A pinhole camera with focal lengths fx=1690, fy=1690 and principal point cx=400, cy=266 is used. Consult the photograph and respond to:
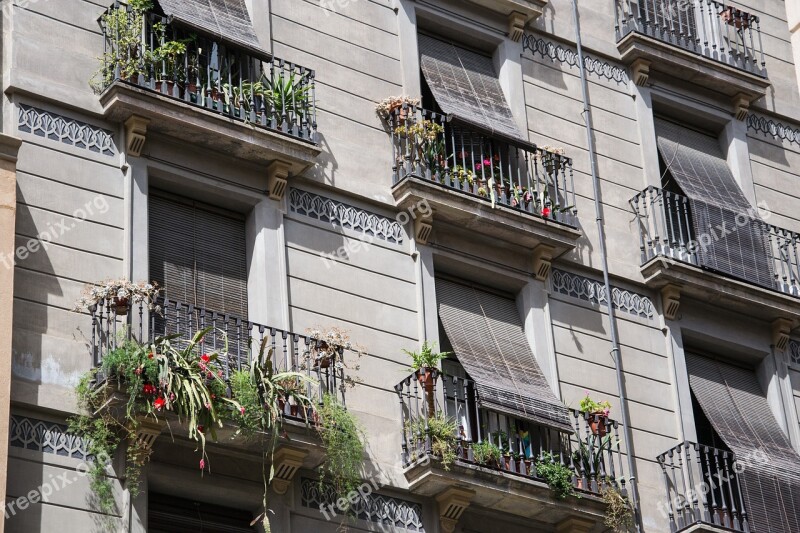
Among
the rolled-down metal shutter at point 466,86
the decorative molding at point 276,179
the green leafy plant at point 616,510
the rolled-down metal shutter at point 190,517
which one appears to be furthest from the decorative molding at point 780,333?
the rolled-down metal shutter at point 190,517

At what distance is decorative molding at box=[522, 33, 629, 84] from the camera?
1002 inches

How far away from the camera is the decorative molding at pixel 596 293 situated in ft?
77.3

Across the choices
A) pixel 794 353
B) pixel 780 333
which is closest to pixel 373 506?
pixel 780 333

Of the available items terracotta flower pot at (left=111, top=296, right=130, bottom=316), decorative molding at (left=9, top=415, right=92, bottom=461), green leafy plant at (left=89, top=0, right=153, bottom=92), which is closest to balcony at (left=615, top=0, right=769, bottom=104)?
green leafy plant at (left=89, top=0, right=153, bottom=92)

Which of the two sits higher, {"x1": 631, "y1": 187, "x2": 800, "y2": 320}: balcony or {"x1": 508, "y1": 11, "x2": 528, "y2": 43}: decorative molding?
{"x1": 508, "y1": 11, "x2": 528, "y2": 43}: decorative molding

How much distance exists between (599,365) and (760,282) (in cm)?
327

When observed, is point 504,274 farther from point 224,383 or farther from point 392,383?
point 224,383

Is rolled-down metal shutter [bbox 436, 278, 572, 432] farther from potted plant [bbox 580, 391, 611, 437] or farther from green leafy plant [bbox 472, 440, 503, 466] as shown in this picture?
green leafy plant [bbox 472, 440, 503, 466]

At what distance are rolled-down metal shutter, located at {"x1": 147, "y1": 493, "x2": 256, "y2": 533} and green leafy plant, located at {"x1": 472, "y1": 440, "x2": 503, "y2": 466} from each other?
292 centimetres

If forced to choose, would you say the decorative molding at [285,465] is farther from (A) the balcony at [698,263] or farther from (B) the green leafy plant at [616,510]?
(A) the balcony at [698,263]

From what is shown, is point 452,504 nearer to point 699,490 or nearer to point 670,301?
point 699,490

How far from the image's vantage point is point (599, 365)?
23.2m

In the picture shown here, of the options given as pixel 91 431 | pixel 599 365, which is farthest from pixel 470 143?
pixel 91 431

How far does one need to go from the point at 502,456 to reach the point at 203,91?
5851 mm
